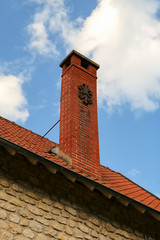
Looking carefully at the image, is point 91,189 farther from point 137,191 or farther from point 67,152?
point 137,191

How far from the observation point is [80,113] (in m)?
7.05

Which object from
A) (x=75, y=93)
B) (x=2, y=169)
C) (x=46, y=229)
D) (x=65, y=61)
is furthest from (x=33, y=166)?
(x=65, y=61)

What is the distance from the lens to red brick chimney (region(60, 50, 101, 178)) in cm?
641

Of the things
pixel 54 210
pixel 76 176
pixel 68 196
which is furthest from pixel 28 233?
pixel 76 176

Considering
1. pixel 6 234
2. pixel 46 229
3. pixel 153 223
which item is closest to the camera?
pixel 6 234

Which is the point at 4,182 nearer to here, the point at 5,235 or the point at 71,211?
the point at 5,235

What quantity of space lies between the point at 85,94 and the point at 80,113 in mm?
624

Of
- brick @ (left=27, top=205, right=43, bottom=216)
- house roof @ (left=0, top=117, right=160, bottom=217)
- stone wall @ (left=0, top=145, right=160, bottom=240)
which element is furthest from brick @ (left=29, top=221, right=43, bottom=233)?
house roof @ (left=0, top=117, right=160, bottom=217)

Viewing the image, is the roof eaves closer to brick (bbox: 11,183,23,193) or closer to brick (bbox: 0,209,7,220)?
brick (bbox: 11,183,23,193)

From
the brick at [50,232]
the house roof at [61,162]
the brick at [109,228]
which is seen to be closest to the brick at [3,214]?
the brick at [50,232]

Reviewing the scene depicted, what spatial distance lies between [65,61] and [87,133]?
247cm

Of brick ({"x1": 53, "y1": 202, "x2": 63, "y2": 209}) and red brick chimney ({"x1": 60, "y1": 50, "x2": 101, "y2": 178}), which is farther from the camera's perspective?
red brick chimney ({"x1": 60, "y1": 50, "x2": 101, "y2": 178})

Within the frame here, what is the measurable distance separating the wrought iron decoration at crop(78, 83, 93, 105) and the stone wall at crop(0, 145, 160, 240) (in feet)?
8.65

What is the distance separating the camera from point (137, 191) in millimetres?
7203
